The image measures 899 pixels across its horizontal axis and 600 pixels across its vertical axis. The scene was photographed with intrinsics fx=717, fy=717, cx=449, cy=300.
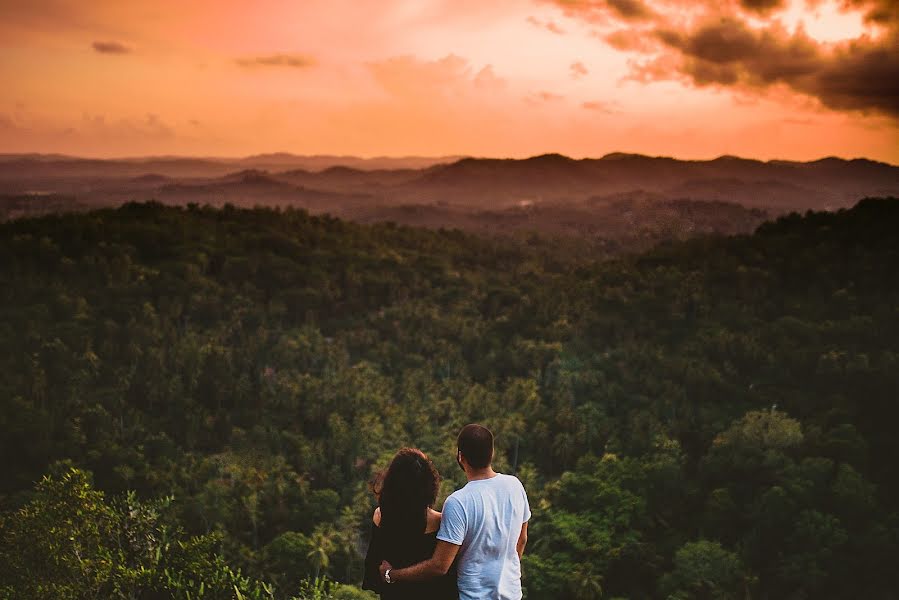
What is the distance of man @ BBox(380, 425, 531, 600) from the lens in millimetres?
4715

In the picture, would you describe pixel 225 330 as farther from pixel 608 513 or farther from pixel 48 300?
pixel 608 513

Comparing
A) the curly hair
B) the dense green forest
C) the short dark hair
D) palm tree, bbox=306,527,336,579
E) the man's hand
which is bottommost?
palm tree, bbox=306,527,336,579

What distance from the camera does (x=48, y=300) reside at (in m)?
70.2

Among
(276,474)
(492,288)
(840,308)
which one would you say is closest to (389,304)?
(492,288)

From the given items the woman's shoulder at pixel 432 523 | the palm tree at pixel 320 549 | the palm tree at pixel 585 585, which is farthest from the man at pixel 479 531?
the palm tree at pixel 320 549

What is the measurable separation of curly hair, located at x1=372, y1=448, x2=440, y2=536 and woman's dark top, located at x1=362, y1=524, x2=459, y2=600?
8 cm

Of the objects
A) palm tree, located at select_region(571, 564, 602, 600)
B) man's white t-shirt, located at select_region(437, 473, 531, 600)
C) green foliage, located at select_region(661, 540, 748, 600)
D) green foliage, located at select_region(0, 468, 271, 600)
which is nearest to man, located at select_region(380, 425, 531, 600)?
man's white t-shirt, located at select_region(437, 473, 531, 600)

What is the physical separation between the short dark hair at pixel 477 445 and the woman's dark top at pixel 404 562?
0.58m

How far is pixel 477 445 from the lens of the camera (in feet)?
15.6

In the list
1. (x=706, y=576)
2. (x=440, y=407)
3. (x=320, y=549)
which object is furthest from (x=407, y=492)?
(x=440, y=407)

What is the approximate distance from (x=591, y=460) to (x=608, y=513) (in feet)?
20.9

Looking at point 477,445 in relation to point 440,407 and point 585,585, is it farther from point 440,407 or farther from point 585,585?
point 440,407

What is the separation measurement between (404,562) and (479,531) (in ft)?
1.79

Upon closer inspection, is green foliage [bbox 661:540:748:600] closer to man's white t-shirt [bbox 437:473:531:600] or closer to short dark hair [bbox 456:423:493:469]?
man's white t-shirt [bbox 437:473:531:600]
